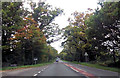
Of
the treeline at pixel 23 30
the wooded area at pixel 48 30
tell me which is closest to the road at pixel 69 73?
the wooded area at pixel 48 30

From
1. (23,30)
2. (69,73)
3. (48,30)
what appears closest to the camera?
(69,73)

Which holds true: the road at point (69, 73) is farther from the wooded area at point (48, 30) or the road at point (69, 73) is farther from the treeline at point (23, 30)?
the treeline at point (23, 30)

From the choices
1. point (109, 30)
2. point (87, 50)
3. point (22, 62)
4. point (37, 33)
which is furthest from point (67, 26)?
point (109, 30)

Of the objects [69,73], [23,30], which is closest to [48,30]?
[23,30]

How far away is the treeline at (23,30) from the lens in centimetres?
2645

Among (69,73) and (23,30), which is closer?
(69,73)

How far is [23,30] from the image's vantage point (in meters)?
31.3

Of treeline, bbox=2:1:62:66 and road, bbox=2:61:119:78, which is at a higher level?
treeline, bbox=2:1:62:66

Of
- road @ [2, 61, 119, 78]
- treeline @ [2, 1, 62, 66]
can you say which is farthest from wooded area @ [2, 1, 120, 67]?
road @ [2, 61, 119, 78]

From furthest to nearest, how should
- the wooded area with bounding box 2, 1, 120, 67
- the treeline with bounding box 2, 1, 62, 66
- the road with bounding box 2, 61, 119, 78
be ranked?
the treeline with bounding box 2, 1, 62, 66, the wooded area with bounding box 2, 1, 120, 67, the road with bounding box 2, 61, 119, 78

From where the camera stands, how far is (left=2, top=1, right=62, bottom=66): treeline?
26.5 metres

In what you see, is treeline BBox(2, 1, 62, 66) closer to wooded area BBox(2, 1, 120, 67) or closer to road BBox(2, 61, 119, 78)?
wooded area BBox(2, 1, 120, 67)

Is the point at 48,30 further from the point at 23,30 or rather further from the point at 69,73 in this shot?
the point at 69,73

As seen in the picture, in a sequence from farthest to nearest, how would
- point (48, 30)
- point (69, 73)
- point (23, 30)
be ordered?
1. point (48, 30)
2. point (23, 30)
3. point (69, 73)
